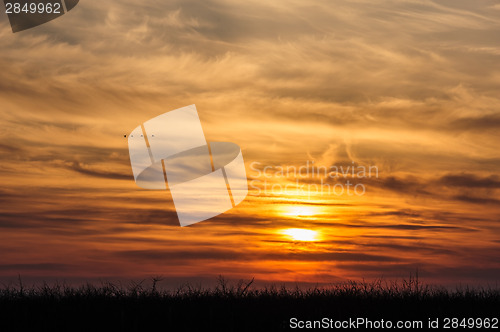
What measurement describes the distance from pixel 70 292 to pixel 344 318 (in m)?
6.29

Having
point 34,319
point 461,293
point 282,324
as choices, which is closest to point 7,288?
point 34,319

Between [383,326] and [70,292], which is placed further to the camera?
[70,292]

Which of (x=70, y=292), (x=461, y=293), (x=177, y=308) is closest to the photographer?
(x=177, y=308)

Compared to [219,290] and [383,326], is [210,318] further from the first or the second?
[383,326]

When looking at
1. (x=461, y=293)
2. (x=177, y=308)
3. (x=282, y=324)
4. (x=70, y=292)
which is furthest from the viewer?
(x=461, y=293)

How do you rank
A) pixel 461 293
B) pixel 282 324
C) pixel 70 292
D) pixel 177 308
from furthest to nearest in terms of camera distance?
1. pixel 461 293
2. pixel 70 292
3. pixel 177 308
4. pixel 282 324

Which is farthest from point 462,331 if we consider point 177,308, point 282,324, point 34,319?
point 34,319

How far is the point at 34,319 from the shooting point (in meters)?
13.5

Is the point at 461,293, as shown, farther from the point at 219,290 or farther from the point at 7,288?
the point at 7,288

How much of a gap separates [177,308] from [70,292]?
2915 mm

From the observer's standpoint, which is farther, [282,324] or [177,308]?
[177,308]

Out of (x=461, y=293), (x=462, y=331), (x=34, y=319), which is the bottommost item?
(x=461, y=293)

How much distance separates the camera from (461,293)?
55.1ft

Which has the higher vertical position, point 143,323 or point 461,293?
point 143,323
